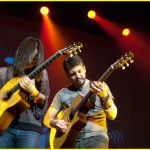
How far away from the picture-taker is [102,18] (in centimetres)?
753

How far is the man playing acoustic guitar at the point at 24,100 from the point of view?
3613 millimetres

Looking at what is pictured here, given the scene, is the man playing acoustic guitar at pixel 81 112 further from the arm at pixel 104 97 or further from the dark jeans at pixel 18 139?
the dark jeans at pixel 18 139

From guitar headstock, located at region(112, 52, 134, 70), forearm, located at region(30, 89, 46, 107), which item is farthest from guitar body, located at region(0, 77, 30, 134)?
guitar headstock, located at region(112, 52, 134, 70)

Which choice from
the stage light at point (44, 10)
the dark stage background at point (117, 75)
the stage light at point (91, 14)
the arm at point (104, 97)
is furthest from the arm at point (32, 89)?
the stage light at point (91, 14)

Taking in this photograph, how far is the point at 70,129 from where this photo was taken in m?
3.87

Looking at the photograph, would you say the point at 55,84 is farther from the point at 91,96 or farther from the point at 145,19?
the point at 91,96

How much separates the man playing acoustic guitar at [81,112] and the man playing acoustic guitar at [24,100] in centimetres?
31

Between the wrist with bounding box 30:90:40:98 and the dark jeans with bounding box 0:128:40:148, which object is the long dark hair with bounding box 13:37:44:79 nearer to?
the wrist with bounding box 30:90:40:98

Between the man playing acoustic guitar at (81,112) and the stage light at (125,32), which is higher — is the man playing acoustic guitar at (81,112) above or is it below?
below

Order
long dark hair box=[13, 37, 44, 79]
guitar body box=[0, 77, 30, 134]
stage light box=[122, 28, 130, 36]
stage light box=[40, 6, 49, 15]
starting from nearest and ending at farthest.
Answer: guitar body box=[0, 77, 30, 134] < long dark hair box=[13, 37, 44, 79] < stage light box=[40, 6, 49, 15] < stage light box=[122, 28, 130, 36]

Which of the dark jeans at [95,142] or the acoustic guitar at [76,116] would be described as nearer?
the dark jeans at [95,142]

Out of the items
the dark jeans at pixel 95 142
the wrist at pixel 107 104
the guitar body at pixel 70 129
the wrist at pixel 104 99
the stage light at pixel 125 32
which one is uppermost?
the stage light at pixel 125 32

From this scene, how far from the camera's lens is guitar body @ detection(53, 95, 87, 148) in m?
3.78

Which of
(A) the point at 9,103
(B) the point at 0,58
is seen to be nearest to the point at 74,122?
(A) the point at 9,103
